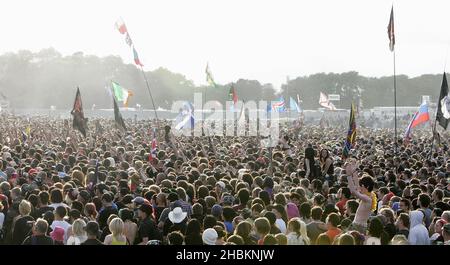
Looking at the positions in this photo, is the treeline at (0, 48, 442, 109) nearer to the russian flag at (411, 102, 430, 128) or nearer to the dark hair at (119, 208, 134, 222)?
the russian flag at (411, 102, 430, 128)

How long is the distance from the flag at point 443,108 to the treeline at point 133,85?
9260cm

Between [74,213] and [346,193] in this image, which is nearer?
[74,213]

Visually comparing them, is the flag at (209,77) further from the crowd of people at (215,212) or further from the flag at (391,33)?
the crowd of people at (215,212)

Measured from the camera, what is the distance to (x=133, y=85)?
394 feet

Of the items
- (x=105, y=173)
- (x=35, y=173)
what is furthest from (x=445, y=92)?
(x=35, y=173)

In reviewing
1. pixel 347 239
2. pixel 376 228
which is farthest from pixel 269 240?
pixel 376 228

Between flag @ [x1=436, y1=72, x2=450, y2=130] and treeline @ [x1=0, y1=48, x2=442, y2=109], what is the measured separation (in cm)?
9260

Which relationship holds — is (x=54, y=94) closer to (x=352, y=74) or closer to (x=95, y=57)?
(x=95, y=57)

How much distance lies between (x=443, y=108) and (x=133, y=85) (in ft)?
339

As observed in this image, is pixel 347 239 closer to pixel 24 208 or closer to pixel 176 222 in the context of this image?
pixel 176 222

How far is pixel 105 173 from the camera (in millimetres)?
13195
